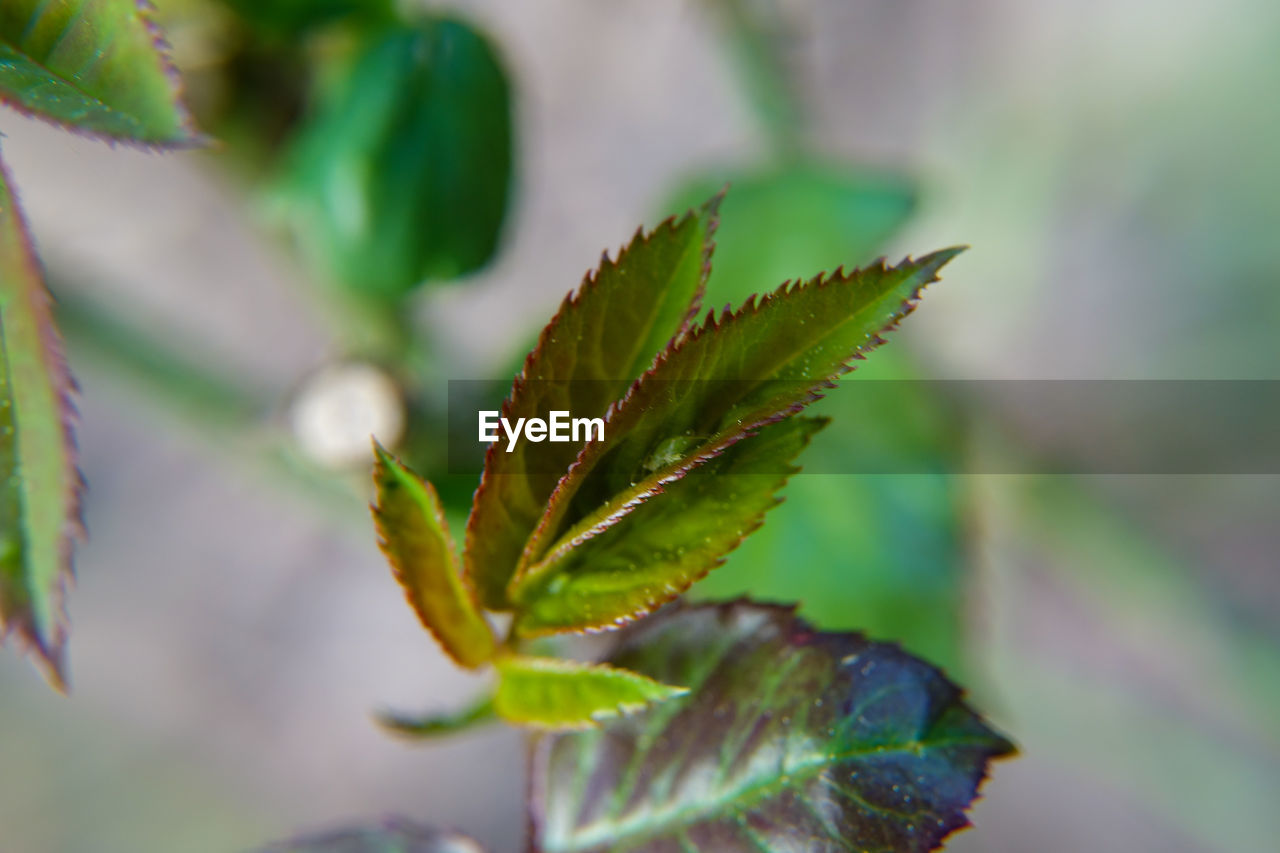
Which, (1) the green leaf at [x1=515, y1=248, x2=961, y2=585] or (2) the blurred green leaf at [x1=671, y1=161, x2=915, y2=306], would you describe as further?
(2) the blurred green leaf at [x1=671, y1=161, x2=915, y2=306]

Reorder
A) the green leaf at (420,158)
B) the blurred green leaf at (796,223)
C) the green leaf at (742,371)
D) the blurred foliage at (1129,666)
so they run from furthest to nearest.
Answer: the blurred foliage at (1129,666) → the blurred green leaf at (796,223) → the green leaf at (420,158) → the green leaf at (742,371)

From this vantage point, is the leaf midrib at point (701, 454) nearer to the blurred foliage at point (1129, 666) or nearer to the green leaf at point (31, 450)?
the green leaf at point (31, 450)

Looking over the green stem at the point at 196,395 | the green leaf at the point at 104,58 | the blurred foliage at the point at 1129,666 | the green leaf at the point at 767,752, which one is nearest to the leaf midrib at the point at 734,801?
the green leaf at the point at 767,752

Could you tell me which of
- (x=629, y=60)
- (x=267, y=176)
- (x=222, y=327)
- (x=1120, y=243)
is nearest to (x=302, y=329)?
(x=222, y=327)

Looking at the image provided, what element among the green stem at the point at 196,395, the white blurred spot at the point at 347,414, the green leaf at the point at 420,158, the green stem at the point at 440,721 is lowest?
the green stem at the point at 440,721

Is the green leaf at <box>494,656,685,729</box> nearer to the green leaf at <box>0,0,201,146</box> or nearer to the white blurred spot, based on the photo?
the green leaf at <box>0,0,201,146</box>

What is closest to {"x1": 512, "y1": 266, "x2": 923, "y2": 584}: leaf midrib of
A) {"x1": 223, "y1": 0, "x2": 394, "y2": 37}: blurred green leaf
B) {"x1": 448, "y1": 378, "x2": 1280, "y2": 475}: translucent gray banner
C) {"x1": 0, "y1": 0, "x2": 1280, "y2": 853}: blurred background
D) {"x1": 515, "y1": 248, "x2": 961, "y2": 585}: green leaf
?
{"x1": 515, "y1": 248, "x2": 961, "y2": 585}: green leaf

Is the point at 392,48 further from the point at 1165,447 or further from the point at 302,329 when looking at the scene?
the point at 1165,447

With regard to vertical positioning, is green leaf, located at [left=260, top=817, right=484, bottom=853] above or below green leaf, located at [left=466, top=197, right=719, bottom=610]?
below
